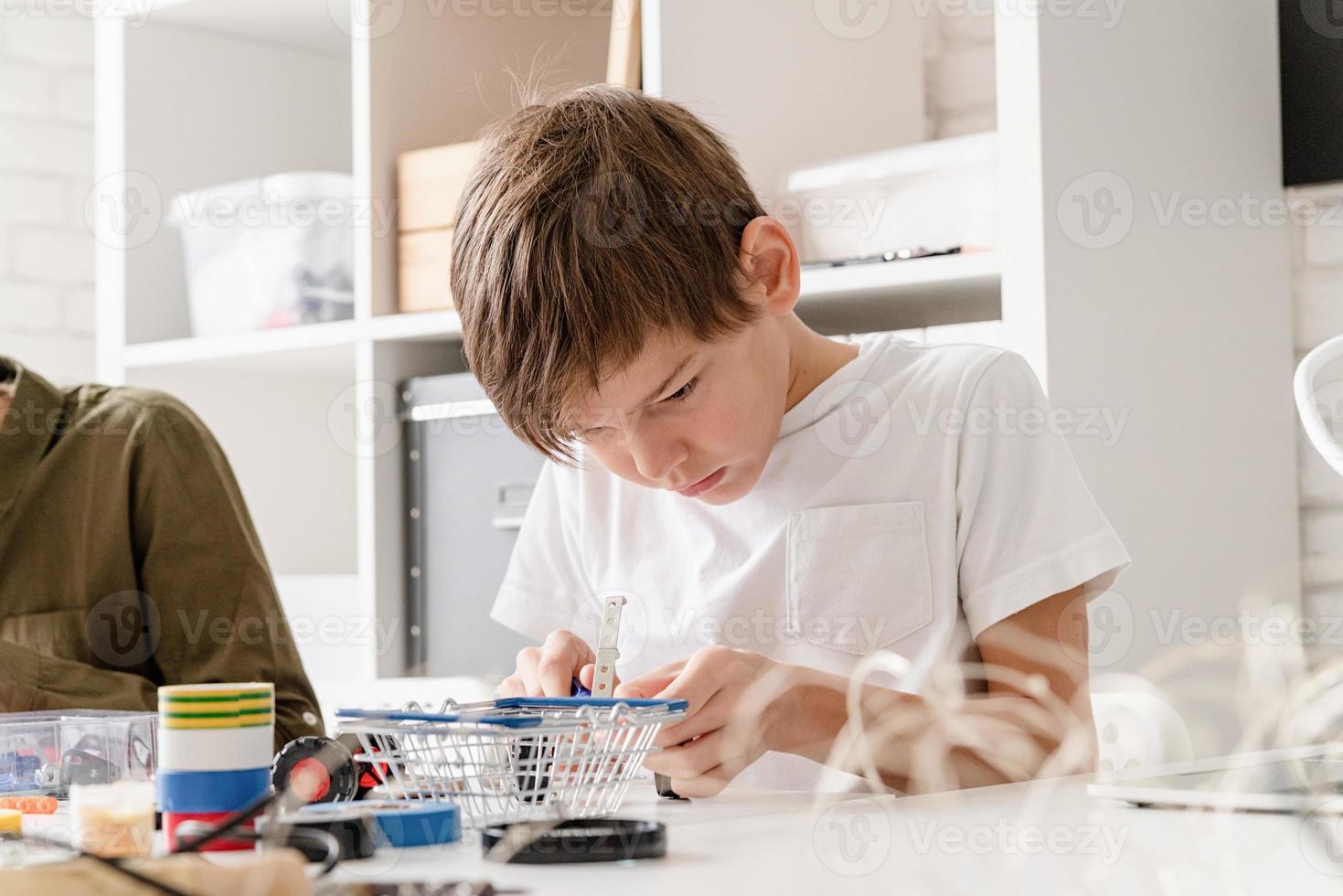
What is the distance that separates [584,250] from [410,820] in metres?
0.40

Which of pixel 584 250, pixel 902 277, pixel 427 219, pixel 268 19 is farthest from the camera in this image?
pixel 268 19

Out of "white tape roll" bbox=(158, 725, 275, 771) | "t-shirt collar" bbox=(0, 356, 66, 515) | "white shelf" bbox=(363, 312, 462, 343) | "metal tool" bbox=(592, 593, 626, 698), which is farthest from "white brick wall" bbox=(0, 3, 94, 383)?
"white tape roll" bbox=(158, 725, 275, 771)

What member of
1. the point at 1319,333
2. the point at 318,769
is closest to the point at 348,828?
the point at 318,769

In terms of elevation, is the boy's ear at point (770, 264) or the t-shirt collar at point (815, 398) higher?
the boy's ear at point (770, 264)

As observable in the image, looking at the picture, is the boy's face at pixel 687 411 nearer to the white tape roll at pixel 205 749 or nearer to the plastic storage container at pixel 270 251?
the white tape roll at pixel 205 749

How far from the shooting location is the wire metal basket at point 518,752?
2.08 feet

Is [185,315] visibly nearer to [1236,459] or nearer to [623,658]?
[623,658]

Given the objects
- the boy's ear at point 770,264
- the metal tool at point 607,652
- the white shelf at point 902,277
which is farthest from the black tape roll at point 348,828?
the white shelf at point 902,277

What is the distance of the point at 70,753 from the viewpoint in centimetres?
83

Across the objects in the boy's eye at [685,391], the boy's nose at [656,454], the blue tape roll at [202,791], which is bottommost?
the blue tape roll at [202,791]

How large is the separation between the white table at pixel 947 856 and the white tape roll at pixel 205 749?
67 mm

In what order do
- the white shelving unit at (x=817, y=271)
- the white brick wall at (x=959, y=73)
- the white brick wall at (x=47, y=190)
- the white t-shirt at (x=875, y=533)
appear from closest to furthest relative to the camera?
the white t-shirt at (x=875, y=533), the white shelving unit at (x=817, y=271), the white brick wall at (x=959, y=73), the white brick wall at (x=47, y=190)

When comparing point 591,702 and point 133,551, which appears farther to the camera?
point 133,551

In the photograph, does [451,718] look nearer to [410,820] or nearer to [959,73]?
[410,820]
